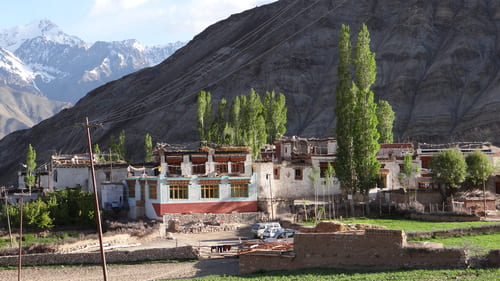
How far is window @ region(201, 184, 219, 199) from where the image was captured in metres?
41.1

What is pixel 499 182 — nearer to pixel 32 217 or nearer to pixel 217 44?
pixel 32 217

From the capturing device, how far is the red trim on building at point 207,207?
132 feet

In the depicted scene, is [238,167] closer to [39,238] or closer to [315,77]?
[39,238]

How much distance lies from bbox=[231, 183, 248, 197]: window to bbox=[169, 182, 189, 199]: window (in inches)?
133

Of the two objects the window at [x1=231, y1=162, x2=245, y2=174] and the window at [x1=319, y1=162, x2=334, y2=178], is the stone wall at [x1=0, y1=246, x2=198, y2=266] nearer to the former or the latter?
the window at [x1=231, y1=162, x2=245, y2=174]

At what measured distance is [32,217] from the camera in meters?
39.4

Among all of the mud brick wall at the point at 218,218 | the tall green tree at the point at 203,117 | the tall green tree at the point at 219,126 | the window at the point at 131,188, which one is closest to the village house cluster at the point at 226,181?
the window at the point at 131,188

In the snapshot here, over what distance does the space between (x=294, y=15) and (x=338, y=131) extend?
95631mm

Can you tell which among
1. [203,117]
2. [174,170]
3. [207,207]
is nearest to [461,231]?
[207,207]

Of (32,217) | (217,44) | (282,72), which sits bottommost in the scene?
(32,217)

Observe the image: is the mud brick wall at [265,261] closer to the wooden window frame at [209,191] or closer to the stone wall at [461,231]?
the stone wall at [461,231]

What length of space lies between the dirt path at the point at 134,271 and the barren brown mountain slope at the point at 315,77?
59567 mm

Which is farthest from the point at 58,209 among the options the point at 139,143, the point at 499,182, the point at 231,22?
the point at 231,22

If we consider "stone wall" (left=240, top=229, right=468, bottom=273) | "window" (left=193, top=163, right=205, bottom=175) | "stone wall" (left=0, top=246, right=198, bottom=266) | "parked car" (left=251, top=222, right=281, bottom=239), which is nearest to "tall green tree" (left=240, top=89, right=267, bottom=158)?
"window" (left=193, top=163, right=205, bottom=175)
